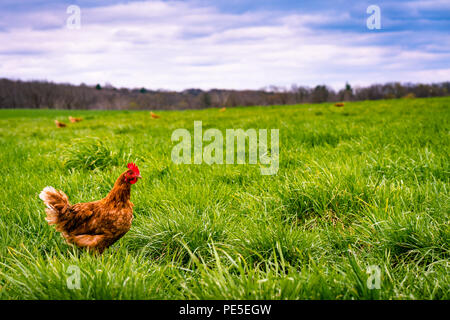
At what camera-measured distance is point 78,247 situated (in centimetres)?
231

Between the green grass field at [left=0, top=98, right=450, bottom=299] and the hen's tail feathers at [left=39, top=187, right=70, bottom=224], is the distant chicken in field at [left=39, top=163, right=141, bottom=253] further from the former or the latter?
the green grass field at [left=0, top=98, right=450, bottom=299]

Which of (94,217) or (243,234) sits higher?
(94,217)

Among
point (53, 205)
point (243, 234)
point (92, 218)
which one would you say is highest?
point (53, 205)

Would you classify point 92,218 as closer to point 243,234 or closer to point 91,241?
point 91,241

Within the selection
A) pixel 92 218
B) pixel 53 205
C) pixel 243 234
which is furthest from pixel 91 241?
pixel 243 234

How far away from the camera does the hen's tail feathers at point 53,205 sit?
88.9 inches

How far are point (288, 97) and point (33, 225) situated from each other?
295ft

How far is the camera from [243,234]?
2357 mm

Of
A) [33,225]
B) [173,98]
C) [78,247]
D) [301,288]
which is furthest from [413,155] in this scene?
[173,98]

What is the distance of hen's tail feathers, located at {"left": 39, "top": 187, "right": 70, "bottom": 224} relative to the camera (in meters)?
2.26

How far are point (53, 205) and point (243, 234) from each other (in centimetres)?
147

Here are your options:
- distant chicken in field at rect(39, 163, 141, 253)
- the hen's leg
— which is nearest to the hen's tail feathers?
distant chicken in field at rect(39, 163, 141, 253)

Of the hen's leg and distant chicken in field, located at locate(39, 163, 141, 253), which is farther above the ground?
distant chicken in field, located at locate(39, 163, 141, 253)
